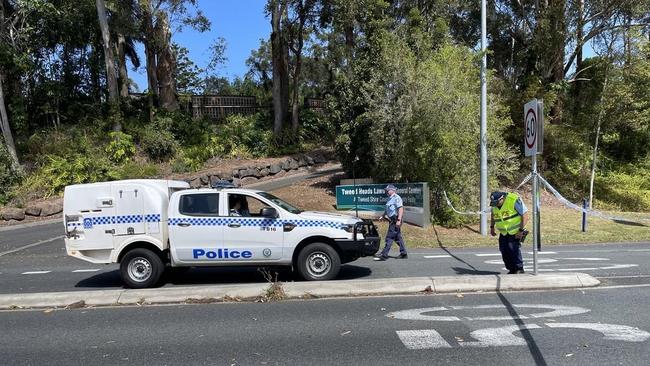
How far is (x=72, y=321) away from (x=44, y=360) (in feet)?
5.45

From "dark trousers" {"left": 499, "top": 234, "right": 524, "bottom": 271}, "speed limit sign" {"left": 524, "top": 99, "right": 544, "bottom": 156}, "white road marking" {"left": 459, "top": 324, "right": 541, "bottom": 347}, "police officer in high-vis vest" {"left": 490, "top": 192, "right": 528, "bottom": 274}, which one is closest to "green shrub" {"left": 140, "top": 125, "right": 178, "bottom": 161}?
"police officer in high-vis vest" {"left": 490, "top": 192, "right": 528, "bottom": 274}

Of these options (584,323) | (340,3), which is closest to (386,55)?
(340,3)

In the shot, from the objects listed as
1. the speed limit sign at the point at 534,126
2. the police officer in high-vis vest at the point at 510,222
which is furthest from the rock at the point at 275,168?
the speed limit sign at the point at 534,126

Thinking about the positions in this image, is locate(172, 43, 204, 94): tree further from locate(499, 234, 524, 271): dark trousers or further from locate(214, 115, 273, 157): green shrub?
locate(499, 234, 524, 271): dark trousers

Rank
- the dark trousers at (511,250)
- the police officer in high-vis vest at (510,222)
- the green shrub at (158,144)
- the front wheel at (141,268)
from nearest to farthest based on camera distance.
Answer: the police officer in high-vis vest at (510,222), the dark trousers at (511,250), the front wheel at (141,268), the green shrub at (158,144)

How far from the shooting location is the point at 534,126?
837 centimetres

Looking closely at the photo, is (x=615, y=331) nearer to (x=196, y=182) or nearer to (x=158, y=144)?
(x=196, y=182)

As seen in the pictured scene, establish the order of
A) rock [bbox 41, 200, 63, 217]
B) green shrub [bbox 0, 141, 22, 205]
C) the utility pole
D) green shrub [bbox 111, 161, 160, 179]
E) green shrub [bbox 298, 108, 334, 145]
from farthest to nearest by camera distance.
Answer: green shrub [bbox 298, 108, 334, 145]
green shrub [bbox 111, 161, 160, 179]
green shrub [bbox 0, 141, 22, 205]
rock [bbox 41, 200, 63, 217]
the utility pole

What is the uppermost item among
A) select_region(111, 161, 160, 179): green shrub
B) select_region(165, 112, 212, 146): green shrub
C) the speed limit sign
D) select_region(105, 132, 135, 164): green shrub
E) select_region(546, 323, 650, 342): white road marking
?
select_region(165, 112, 212, 146): green shrub

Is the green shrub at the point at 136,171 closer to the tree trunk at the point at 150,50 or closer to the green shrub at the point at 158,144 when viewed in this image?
the green shrub at the point at 158,144

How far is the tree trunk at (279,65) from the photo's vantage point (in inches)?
1145

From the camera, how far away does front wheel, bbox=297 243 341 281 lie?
363 inches

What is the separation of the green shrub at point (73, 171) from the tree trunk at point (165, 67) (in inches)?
296

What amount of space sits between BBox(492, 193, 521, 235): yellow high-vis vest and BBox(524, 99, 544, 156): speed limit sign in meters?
0.88
